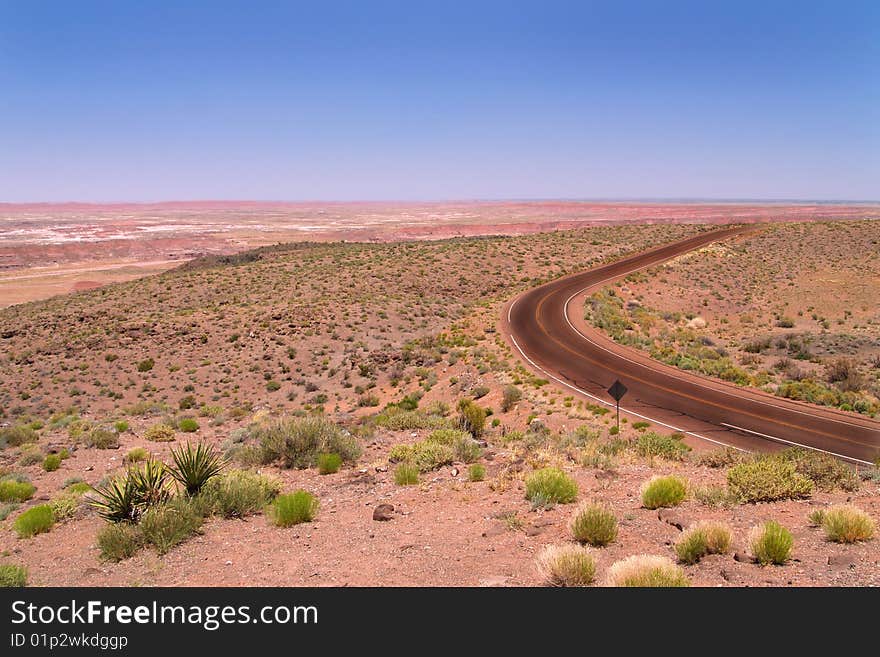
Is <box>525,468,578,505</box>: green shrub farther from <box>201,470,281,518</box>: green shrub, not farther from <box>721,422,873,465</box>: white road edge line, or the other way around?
<box>721,422,873,465</box>: white road edge line

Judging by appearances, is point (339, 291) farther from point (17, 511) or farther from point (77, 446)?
point (17, 511)

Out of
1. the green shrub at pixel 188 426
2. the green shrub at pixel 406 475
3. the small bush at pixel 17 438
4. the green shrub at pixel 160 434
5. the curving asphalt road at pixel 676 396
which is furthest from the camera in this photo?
the green shrub at pixel 188 426

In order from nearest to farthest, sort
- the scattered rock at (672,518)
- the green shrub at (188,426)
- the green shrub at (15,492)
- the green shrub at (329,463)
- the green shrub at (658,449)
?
the scattered rock at (672,518)
the green shrub at (15,492)
the green shrub at (329,463)
the green shrub at (658,449)
the green shrub at (188,426)

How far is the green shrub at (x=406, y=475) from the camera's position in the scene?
11.9 meters

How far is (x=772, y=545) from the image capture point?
727 cm

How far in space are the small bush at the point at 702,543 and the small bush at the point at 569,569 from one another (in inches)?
58.8

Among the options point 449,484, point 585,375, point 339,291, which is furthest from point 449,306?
point 449,484

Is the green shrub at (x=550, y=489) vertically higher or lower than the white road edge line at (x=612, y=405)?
higher

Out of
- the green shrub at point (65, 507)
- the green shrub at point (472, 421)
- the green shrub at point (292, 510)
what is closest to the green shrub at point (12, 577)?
the green shrub at point (65, 507)

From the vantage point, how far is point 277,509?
9.80 metres

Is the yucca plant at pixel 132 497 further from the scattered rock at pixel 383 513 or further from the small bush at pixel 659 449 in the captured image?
the small bush at pixel 659 449

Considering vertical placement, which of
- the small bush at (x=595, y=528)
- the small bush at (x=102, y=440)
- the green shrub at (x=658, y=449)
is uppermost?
the small bush at (x=595, y=528)

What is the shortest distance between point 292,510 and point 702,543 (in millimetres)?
6604

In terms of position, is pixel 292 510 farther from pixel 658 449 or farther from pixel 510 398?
pixel 510 398
